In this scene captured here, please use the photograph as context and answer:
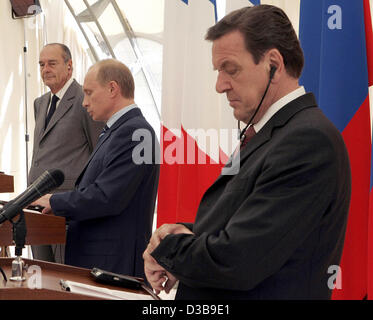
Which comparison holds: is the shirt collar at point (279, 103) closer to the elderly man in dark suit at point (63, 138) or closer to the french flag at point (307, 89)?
the french flag at point (307, 89)

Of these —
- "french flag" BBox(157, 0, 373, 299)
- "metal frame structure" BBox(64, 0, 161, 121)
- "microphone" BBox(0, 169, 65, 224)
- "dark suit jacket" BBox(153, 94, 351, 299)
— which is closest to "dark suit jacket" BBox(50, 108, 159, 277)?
"french flag" BBox(157, 0, 373, 299)

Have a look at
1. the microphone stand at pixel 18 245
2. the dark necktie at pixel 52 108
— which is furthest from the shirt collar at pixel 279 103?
the dark necktie at pixel 52 108

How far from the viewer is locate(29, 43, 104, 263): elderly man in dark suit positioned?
3035 mm

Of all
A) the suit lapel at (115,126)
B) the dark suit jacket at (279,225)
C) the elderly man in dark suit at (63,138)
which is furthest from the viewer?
the elderly man in dark suit at (63,138)

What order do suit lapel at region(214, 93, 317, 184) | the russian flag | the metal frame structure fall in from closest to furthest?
suit lapel at region(214, 93, 317, 184) < the russian flag < the metal frame structure

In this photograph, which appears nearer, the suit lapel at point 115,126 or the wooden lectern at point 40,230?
the wooden lectern at point 40,230

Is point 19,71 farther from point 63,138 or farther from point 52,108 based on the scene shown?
point 63,138

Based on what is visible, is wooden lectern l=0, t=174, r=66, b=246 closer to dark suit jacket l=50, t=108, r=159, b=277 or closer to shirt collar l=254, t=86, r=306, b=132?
dark suit jacket l=50, t=108, r=159, b=277

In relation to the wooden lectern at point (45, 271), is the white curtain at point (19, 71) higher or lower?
higher

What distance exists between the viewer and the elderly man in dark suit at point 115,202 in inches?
91.0

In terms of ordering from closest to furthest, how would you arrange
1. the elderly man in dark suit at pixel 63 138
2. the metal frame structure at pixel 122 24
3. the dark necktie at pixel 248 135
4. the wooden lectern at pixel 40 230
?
the dark necktie at pixel 248 135 → the wooden lectern at pixel 40 230 → the elderly man in dark suit at pixel 63 138 → the metal frame structure at pixel 122 24

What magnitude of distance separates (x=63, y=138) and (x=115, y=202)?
0.96 metres

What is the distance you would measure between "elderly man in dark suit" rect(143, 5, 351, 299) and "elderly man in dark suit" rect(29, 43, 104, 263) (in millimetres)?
1726
